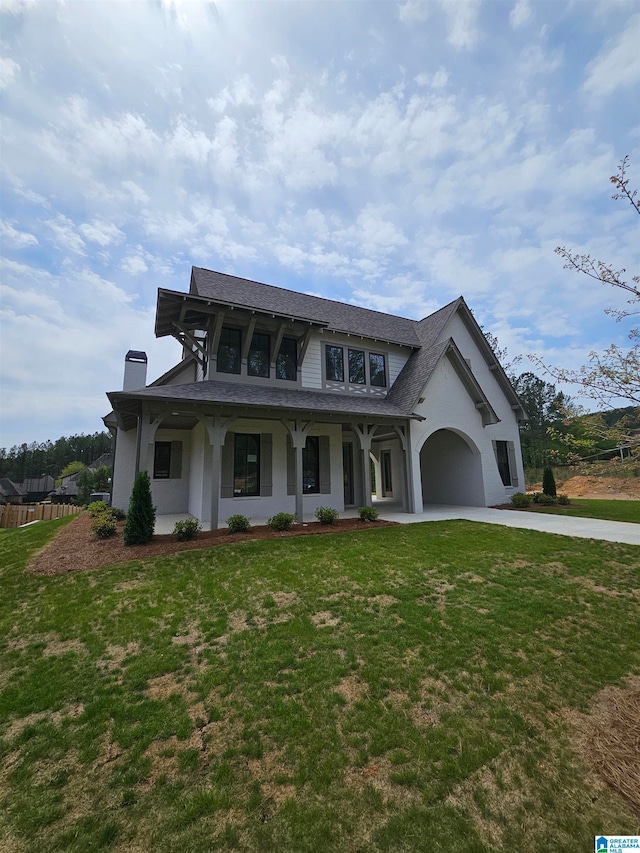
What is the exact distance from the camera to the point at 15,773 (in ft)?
8.27

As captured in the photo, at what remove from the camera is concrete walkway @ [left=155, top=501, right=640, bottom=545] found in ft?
31.0

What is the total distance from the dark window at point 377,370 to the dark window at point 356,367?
455 millimetres

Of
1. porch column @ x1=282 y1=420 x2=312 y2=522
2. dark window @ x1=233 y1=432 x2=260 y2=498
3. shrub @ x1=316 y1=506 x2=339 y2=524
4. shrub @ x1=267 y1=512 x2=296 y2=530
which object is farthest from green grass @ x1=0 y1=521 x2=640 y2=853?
dark window @ x1=233 y1=432 x2=260 y2=498

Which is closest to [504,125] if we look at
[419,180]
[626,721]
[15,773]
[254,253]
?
[419,180]

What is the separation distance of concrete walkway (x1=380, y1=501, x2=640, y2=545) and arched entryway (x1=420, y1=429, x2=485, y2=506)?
54.1 inches

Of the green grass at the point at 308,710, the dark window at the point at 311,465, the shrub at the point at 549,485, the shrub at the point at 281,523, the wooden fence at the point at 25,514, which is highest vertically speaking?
the dark window at the point at 311,465

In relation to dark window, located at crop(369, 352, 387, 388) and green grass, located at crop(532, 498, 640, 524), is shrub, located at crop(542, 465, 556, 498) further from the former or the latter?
dark window, located at crop(369, 352, 387, 388)

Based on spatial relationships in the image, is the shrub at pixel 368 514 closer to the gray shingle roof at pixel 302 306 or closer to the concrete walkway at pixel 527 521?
the concrete walkway at pixel 527 521

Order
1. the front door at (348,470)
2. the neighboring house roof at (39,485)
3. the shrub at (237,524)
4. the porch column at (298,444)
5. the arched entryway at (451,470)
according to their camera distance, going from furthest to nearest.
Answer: the neighboring house roof at (39,485) → the arched entryway at (451,470) → the front door at (348,470) → the porch column at (298,444) → the shrub at (237,524)

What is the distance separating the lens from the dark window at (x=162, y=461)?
14.4 meters

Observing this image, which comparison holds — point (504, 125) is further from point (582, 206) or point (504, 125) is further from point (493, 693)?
point (493, 693)

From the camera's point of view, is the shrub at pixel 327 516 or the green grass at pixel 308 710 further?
the shrub at pixel 327 516

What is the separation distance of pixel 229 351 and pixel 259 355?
1114mm

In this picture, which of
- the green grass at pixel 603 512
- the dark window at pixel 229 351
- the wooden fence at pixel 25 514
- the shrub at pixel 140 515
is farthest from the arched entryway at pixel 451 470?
the wooden fence at pixel 25 514
